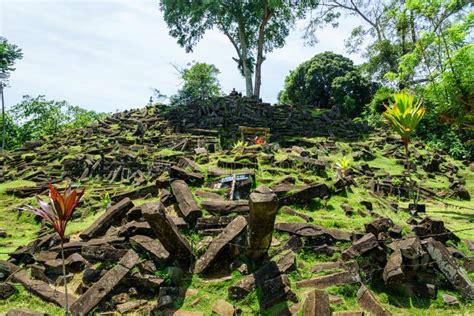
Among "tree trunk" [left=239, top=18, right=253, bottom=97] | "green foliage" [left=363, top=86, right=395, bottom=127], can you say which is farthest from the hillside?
"tree trunk" [left=239, top=18, right=253, bottom=97]

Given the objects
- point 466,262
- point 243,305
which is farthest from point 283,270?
point 466,262

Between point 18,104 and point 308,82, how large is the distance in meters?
25.8

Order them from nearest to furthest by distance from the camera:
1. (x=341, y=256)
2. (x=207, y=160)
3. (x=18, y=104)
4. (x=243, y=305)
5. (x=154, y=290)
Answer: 1. (x=243, y=305)
2. (x=154, y=290)
3. (x=341, y=256)
4. (x=207, y=160)
5. (x=18, y=104)

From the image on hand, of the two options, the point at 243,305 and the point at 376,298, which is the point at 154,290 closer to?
the point at 243,305

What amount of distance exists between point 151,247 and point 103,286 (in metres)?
0.78

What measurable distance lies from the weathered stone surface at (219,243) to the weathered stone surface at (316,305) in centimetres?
136

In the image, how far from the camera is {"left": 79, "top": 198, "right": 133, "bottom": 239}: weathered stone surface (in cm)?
597

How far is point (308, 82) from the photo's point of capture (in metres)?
29.2

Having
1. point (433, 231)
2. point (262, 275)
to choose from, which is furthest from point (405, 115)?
point (262, 275)

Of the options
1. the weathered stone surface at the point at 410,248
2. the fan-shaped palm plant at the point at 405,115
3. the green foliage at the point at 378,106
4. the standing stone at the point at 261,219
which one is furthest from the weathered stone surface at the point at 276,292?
the green foliage at the point at 378,106

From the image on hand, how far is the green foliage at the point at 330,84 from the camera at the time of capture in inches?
1053

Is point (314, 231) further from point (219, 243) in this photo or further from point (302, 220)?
point (219, 243)

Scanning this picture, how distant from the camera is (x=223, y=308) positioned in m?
4.14

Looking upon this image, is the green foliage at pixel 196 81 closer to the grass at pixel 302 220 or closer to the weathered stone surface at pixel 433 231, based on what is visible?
the grass at pixel 302 220
